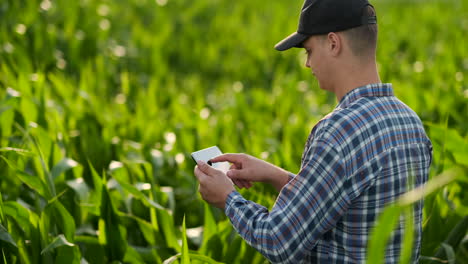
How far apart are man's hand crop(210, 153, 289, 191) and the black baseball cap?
38cm

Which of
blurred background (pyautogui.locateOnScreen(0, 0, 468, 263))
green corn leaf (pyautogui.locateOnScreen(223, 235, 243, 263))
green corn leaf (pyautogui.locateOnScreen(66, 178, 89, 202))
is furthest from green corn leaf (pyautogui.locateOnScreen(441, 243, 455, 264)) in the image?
green corn leaf (pyautogui.locateOnScreen(66, 178, 89, 202))

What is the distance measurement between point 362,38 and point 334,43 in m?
0.07

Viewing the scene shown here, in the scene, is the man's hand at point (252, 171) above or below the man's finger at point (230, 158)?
below

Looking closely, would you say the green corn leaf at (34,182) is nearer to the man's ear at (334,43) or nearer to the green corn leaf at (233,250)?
the green corn leaf at (233,250)

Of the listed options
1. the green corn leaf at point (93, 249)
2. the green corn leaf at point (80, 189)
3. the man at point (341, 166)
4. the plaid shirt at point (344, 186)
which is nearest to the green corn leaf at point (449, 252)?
the man at point (341, 166)

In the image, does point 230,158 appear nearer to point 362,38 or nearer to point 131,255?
point 362,38

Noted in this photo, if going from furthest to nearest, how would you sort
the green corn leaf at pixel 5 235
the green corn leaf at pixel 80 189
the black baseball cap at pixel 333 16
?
the green corn leaf at pixel 80 189, the green corn leaf at pixel 5 235, the black baseball cap at pixel 333 16

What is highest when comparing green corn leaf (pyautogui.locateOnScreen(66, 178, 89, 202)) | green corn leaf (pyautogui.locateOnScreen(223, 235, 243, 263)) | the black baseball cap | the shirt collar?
the black baseball cap

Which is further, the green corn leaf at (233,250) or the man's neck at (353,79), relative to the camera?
the green corn leaf at (233,250)

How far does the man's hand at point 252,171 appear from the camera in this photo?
170 centimetres

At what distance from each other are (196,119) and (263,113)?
0.74 meters

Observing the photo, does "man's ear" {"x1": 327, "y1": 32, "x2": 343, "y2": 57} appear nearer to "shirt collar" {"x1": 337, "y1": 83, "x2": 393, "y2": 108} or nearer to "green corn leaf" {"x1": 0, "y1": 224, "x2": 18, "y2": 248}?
"shirt collar" {"x1": 337, "y1": 83, "x2": 393, "y2": 108}

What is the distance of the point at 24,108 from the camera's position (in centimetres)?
308

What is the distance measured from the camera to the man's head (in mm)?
1539
